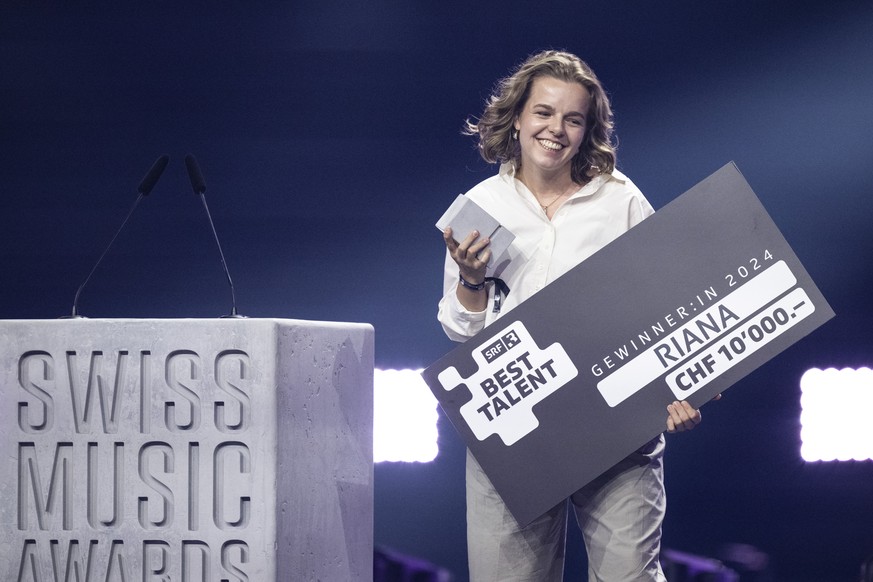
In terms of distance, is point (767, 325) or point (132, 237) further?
point (132, 237)

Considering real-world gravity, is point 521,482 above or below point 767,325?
below

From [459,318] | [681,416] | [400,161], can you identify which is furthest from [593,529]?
[400,161]

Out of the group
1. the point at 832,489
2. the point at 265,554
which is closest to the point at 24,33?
the point at 265,554

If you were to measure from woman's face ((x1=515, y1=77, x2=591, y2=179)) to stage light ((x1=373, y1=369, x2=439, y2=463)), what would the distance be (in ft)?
6.54

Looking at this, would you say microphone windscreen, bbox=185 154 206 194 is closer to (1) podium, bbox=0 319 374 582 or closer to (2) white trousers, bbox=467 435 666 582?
(1) podium, bbox=0 319 374 582

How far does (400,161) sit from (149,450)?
2.43m

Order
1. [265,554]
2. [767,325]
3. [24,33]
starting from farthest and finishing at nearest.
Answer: [24,33], [767,325], [265,554]

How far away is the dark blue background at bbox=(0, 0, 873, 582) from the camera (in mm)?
3885

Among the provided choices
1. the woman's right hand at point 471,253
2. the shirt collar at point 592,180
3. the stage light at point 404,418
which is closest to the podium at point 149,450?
the woman's right hand at point 471,253

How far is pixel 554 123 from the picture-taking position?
2018mm

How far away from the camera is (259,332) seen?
1.66 meters

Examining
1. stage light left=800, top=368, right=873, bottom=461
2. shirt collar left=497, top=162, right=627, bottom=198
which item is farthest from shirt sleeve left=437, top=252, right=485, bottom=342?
stage light left=800, top=368, right=873, bottom=461

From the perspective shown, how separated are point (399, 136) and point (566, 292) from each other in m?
2.17

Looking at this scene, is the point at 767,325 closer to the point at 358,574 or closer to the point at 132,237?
the point at 358,574
